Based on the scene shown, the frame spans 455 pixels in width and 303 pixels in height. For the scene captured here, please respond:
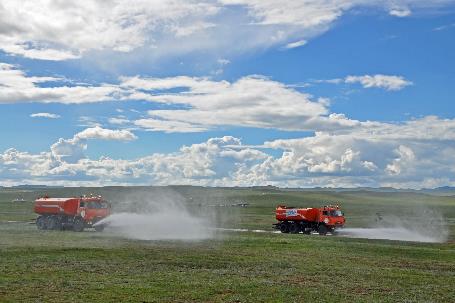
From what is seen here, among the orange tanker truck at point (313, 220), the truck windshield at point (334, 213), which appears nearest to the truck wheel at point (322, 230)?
the orange tanker truck at point (313, 220)

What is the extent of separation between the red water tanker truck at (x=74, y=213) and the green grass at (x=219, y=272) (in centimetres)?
1800

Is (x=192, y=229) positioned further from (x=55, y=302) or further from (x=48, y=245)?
(x=55, y=302)

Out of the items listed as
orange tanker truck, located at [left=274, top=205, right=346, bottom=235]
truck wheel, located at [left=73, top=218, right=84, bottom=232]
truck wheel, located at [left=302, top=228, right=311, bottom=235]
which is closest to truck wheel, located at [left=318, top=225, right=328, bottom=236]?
orange tanker truck, located at [left=274, top=205, right=346, bottom=235]

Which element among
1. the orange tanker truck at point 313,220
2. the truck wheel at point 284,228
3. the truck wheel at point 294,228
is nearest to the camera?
the orange tanker truck at point 313,220

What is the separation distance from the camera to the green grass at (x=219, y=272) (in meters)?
23.5

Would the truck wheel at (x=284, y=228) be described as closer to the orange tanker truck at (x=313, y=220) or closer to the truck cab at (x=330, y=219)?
the orange tanker truck at (x=313, y=220)

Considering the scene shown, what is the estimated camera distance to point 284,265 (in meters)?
33.9

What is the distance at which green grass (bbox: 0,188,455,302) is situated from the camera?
77.2 ft

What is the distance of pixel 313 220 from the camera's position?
6562 cm

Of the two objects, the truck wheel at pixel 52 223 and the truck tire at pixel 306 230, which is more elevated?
the truck wheel at pixel 52 223

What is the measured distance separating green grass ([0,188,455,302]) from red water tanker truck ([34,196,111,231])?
59.1 ft

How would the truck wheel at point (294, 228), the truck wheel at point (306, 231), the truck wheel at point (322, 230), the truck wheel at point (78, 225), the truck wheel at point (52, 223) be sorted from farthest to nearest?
1. the truck wheel at point (294, 228)
2. the truck wheel at point (306, 231)
3. the truck wheel at point (52, 223)
4. the truck wheel at point (322, 230)
5. the truck wheel at point (78, 225)

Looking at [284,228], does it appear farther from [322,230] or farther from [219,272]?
[219,272]

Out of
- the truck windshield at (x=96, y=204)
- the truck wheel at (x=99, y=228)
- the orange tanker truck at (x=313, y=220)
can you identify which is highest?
the truck windshield at (x=96, y=204)
